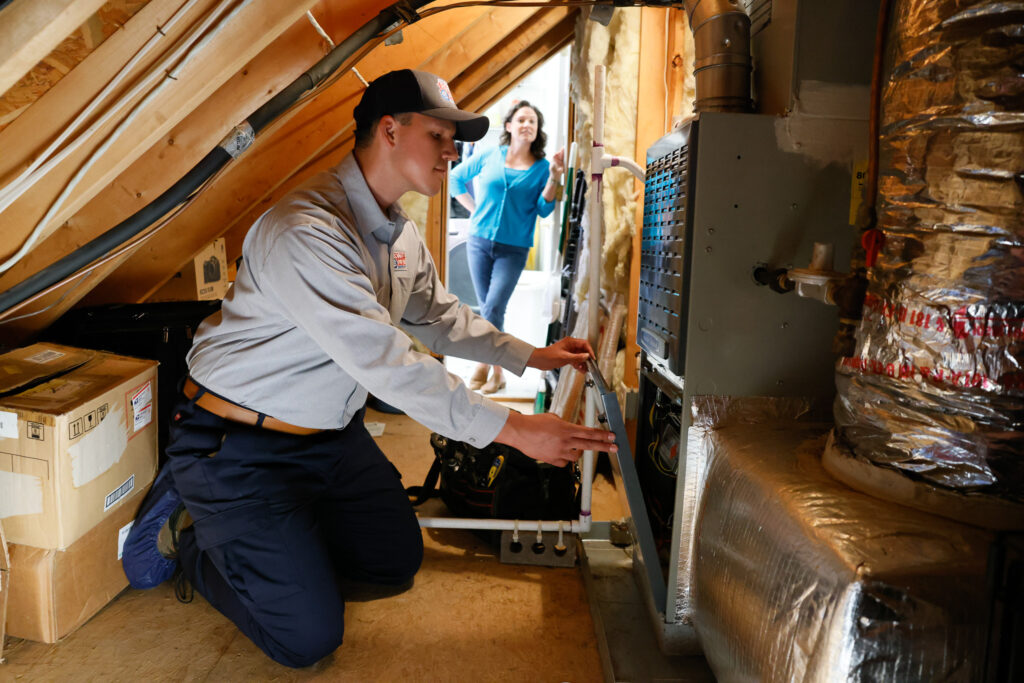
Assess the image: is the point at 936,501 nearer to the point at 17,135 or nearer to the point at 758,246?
the point at 758,246

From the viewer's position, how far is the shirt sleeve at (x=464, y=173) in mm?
3914

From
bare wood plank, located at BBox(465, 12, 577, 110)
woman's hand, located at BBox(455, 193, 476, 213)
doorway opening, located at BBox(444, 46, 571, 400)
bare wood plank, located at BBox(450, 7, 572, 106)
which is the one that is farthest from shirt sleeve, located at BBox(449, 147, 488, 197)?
doorway opening, located at BBox(444, 46, 571, 400)

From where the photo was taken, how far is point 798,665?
832mm

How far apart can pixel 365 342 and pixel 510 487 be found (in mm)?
881

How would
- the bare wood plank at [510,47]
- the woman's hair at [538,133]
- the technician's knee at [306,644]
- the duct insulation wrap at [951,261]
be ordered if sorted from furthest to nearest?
the woman's hair at [538,133], the bare wood plank at [510,47], the technician's knee at [306,644], the duct insulation wrap at [951,261]

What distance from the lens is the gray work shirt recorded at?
1.27 metres

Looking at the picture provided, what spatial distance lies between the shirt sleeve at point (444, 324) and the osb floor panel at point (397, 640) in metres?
0.62

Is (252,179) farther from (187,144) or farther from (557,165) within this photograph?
(557,165)

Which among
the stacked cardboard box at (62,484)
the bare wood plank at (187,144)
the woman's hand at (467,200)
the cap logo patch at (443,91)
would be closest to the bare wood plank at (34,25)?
the bare wood plank at (187,144)

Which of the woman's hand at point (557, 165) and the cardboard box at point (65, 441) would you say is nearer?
the cardboard box at point (65, 441)

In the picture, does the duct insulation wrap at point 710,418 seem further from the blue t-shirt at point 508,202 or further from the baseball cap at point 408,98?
the blue t-shirt at point 508,202

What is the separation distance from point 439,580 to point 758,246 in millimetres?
1230

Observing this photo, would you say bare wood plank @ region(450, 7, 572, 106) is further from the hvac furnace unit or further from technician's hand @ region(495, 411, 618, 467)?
technician's hand @ region(495, 411, 618, 467)

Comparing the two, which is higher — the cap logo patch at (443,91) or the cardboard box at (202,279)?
the cap logo patch at (443,91)
